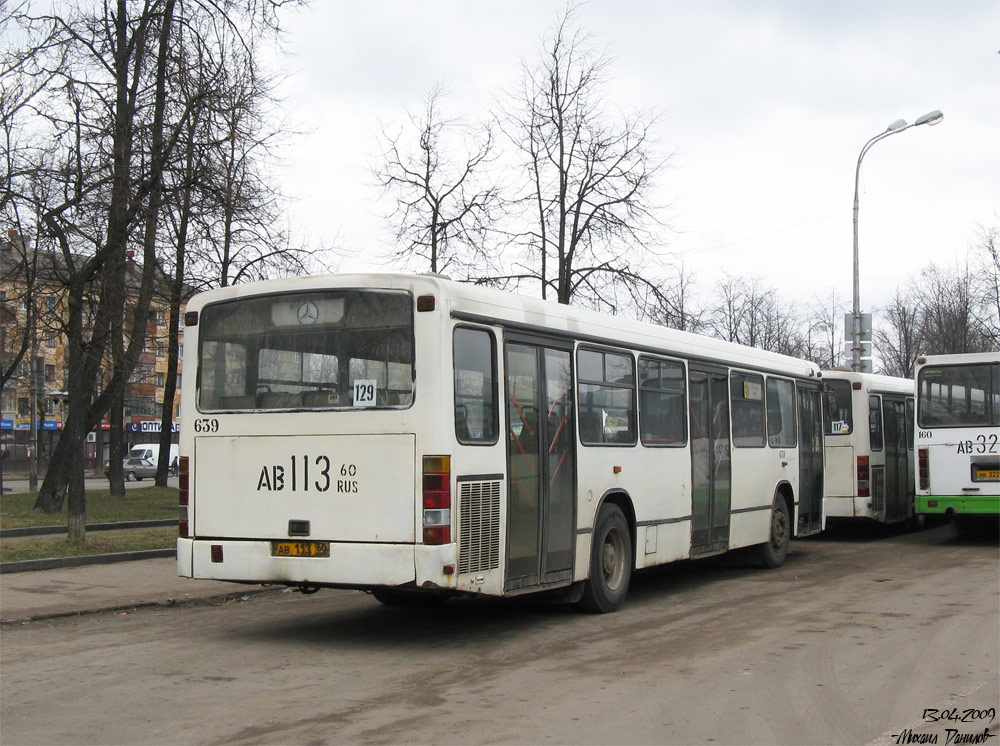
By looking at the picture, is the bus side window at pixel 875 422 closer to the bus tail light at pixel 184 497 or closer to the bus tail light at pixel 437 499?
the bus tail light at pixel 437 499

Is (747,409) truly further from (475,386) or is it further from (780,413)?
(475,386)

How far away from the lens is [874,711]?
670 cm

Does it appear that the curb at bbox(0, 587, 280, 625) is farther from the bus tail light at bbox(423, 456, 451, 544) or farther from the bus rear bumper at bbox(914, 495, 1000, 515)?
the bus rear bumper at bbox(914, 495, 1000, 515)

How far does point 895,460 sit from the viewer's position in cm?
2072

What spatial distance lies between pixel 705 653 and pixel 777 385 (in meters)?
7.42

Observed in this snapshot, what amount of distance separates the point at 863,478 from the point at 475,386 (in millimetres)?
12274

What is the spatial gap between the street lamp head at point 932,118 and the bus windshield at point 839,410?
10146mm

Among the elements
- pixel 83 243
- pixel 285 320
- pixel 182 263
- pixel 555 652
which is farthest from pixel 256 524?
pixel 182 263

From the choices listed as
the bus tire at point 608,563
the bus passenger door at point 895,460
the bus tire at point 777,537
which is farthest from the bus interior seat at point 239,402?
the bus passenger door at point 895,460

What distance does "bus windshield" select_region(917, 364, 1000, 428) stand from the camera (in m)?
18.3

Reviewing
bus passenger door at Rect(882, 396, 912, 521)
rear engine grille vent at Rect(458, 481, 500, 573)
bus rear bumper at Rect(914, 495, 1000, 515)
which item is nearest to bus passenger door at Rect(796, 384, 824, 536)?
bus rear bumper at Rect(914, 495, 1000, 515)

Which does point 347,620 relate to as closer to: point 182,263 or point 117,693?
point 117,693

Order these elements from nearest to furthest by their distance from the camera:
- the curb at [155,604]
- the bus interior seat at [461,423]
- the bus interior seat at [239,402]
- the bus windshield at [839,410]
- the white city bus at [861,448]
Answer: the bus interior seat at [461,423]
the bus interior seat at [239,402]
the curb at [155,604]
the white city bus at [861,448]
the bus windshield at [839,410]

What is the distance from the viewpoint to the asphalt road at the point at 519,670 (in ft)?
20.7
